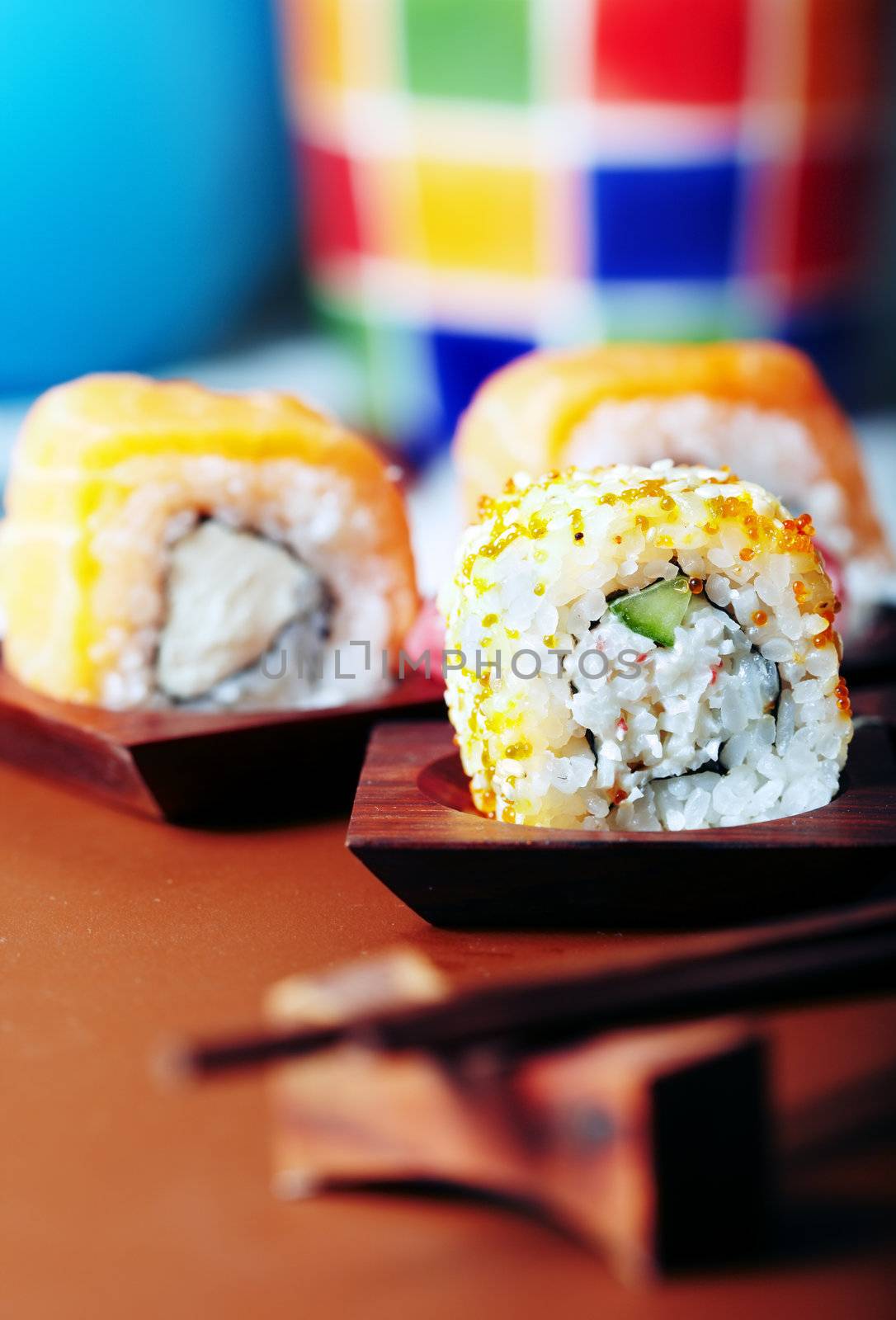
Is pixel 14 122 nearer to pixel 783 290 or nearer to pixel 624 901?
pixel 783 290

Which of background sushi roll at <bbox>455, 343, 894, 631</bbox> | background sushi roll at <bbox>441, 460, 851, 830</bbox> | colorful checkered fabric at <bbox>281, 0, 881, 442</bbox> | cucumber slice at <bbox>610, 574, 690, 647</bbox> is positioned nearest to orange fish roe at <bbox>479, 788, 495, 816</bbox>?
background sushi roll at <bbox>441, 460, 851, 830</bbox>

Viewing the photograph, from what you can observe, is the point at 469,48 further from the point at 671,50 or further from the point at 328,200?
the point at 328,200

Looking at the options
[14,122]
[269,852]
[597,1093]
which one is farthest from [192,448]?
[14,122]

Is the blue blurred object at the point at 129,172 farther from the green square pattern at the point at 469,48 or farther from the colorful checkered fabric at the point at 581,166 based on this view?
the green square pattern at the point at 469,48

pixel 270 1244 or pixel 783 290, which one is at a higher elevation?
pixel 270 1244

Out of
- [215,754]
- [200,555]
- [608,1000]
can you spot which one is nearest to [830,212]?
[200,555]

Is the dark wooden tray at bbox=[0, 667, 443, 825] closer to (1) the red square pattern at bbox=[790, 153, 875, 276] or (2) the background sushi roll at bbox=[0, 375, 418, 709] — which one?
(2) the background sushi roll at bbox=[0, 375, 418, 709]
